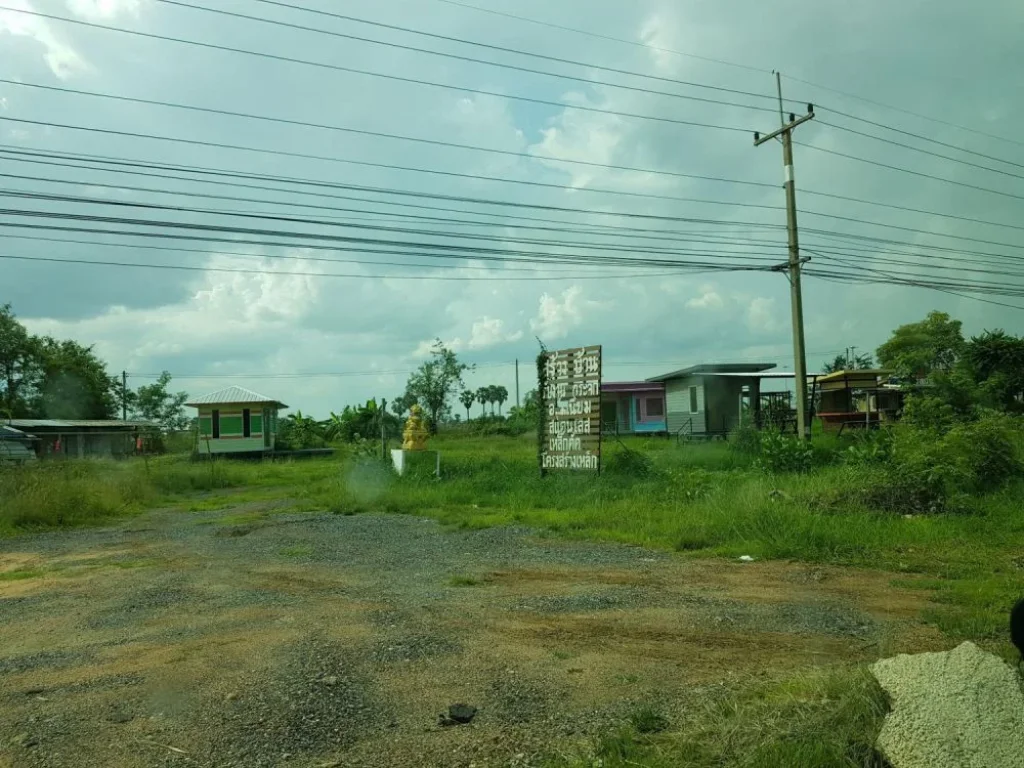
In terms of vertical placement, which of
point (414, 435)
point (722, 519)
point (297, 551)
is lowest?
point (297, 551)

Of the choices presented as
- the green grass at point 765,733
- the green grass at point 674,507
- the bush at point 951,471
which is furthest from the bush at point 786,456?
the green grass at point 765,733

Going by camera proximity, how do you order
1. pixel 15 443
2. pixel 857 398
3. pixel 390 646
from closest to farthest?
pixel 390 646 < pixel 15 443 < pixel 857 398

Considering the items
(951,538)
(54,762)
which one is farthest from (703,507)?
(54,762)

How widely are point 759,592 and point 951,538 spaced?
391 cm

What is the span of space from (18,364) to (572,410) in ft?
137

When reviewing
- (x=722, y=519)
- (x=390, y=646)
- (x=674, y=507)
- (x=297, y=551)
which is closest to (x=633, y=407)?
(x=674, y=507)

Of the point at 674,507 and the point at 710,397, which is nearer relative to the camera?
the point at 674,507

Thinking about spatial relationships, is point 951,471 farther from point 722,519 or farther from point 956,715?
point 956,715

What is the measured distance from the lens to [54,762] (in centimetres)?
414

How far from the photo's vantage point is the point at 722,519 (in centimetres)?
1134

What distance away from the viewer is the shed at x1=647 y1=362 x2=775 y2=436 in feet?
114

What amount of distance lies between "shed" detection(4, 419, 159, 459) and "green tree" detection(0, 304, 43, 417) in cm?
743

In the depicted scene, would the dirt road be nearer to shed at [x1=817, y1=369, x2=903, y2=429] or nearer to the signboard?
the signboard

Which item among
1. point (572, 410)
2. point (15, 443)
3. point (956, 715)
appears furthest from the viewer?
point (15, 443)
